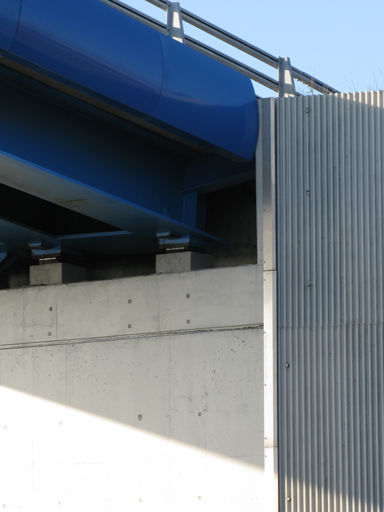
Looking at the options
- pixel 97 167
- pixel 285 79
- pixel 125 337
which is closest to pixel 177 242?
pixel 125 337

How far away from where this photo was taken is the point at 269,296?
10.6m

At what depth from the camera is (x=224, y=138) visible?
10609 mm

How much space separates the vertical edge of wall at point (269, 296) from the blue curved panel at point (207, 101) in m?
0.21

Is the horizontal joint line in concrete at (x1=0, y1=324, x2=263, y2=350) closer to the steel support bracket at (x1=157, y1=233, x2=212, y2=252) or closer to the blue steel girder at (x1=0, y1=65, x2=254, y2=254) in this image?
the steel support bracket at (x1=157, y1=233, x2=212, y2=252)

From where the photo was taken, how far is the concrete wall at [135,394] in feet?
37.4

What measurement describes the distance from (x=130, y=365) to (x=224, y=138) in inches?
157

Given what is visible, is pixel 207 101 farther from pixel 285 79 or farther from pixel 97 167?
pixel 285 79

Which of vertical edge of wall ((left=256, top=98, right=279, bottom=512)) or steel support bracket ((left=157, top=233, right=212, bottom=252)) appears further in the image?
steel support bracket ((left=157, top=233, right=212, bottom=252))

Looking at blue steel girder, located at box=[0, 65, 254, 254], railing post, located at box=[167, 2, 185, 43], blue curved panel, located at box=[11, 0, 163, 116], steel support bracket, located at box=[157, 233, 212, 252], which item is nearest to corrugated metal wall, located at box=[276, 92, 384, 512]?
blue steel girder, located at box=[0, 65, 254, 254]

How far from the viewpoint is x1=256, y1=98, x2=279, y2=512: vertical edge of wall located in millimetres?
10172

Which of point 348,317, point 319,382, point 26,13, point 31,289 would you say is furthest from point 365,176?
point 31,289

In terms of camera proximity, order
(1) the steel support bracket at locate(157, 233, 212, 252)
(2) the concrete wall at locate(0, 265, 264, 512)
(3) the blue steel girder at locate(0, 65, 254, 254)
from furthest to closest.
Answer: (1) the steel support bracket at locate(157, 233, 212, 252) < (2) the concrete wall at locate(0, 265, 264, 512) < (3) the blue steel girder at locate(0, 65, 254, 254)

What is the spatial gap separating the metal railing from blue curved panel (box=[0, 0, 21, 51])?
92.9 inches

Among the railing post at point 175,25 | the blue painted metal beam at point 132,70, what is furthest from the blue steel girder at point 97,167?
the railing post at point 175,25
